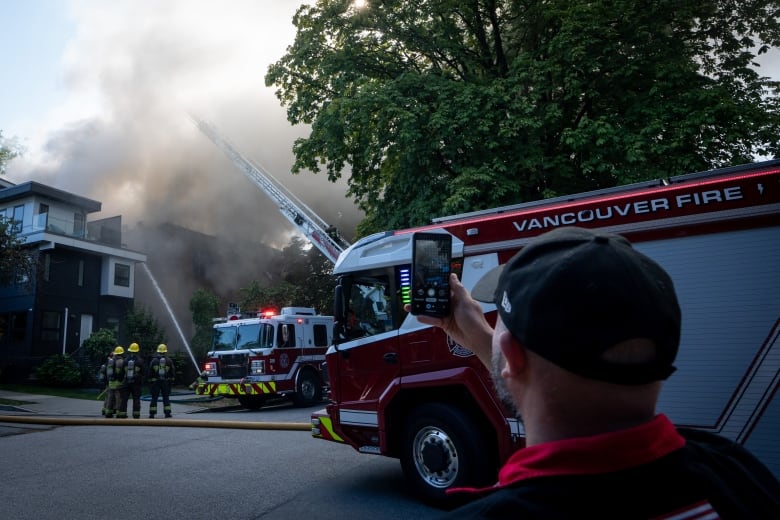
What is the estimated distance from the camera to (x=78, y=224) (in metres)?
28.9

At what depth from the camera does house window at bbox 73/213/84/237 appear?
28703mm

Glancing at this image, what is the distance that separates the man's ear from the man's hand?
728 mm

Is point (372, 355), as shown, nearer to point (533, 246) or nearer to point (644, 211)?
point (644, 211)

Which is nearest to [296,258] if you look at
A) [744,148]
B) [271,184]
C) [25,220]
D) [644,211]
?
[25,220]

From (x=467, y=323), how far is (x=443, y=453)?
3250 mm

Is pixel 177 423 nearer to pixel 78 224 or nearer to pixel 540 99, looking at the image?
pixel 540 99

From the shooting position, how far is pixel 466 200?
974 cm

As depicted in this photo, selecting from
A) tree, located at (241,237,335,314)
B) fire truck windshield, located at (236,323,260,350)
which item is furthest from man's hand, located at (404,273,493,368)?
tree, located at (241,237,335,314)

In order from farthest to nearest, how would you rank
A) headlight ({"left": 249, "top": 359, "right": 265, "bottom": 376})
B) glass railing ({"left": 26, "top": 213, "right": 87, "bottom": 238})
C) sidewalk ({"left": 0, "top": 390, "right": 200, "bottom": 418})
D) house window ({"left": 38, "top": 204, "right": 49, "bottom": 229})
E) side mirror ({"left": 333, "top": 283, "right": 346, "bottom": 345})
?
house window ({"left": 38, "top": 204, "right": 49, "bottom": 229}), glass railing ({"left": 26, "top": 213, "right": 87, "bottom": 238}), headlight ({"left": 249, "top": 359, "right": 265, "bottom": 376}), sidewalk ({"left": 0, "top": 390, "right": 200, "bottom": 418}), side mirror ({"left": 333, "top": 283, "right": 346, "bottom": 345})

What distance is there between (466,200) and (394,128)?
7.57 ft

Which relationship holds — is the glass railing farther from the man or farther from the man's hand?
the man

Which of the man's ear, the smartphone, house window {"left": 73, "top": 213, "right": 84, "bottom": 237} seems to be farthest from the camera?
house window {"left": 73, "top": 213, "right": 84, "bottom": 237}

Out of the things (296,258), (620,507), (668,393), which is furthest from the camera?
(296,258)

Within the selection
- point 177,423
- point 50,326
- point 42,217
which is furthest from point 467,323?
point 42,217
